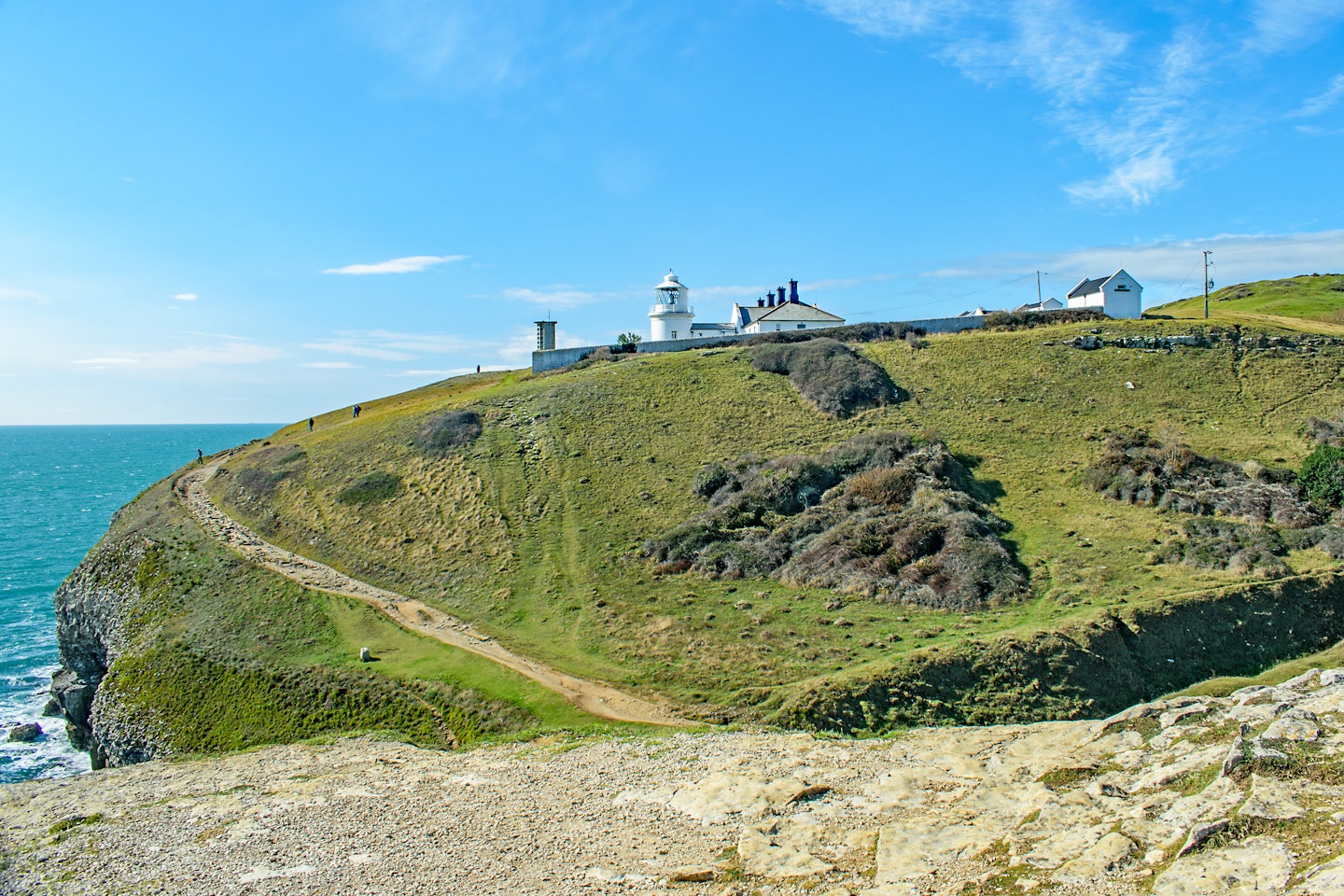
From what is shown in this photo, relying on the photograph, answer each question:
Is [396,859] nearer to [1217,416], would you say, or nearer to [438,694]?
[438,694]

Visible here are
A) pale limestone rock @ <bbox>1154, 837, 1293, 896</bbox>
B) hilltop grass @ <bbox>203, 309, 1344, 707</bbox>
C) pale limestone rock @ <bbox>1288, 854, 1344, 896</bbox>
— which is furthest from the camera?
hilltop grass @ <bbox>203, 309, 1344, 707</bbox>

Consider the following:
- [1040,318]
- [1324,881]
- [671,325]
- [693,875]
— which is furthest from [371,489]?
[1040,318]

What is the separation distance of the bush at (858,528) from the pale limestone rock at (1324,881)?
1989 centimetres

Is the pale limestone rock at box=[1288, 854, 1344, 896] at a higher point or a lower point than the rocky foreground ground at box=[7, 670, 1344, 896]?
higher

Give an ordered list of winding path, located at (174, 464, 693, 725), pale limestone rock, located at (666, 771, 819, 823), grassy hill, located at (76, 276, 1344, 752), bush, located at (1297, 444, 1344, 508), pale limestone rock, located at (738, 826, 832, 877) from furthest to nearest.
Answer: bush, located at (1297, 444, 1344, 508) < grassy hill, located at (76, 276, 1344, 752) < winding path, located at (174, 464, 693, 725) < pale limestone rock, located at (666, 771, 819, 823) < pale limestone rock, located at (738, 826, 832, 877)

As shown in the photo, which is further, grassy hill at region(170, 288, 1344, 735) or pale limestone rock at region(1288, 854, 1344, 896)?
grassy hill at region(170, 288, 1344, 735)

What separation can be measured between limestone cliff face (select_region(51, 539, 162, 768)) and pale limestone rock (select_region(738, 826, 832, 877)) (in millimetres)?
23390

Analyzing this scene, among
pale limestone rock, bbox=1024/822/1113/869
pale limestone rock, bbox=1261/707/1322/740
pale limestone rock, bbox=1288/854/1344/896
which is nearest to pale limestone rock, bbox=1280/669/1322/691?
pale limestone rock, bbox=1261/707/1322/740

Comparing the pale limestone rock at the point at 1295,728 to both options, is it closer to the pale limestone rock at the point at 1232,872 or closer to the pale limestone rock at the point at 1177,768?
the pale limestone rock at the point at 1177,768

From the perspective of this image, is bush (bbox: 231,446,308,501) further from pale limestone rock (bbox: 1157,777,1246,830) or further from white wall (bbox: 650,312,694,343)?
pale limestone rock (bbox: 1157,777,1246,830)

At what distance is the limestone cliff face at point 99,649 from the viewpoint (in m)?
28.9

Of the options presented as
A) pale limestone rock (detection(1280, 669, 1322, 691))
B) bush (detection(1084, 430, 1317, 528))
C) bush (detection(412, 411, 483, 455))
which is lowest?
pale limestone rock (detection(1280, 669, 1322, 691))

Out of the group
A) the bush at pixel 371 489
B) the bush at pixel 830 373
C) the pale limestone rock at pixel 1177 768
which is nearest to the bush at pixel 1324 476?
the bush at pixel 830 373

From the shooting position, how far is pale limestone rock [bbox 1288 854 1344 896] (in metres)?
8.97
